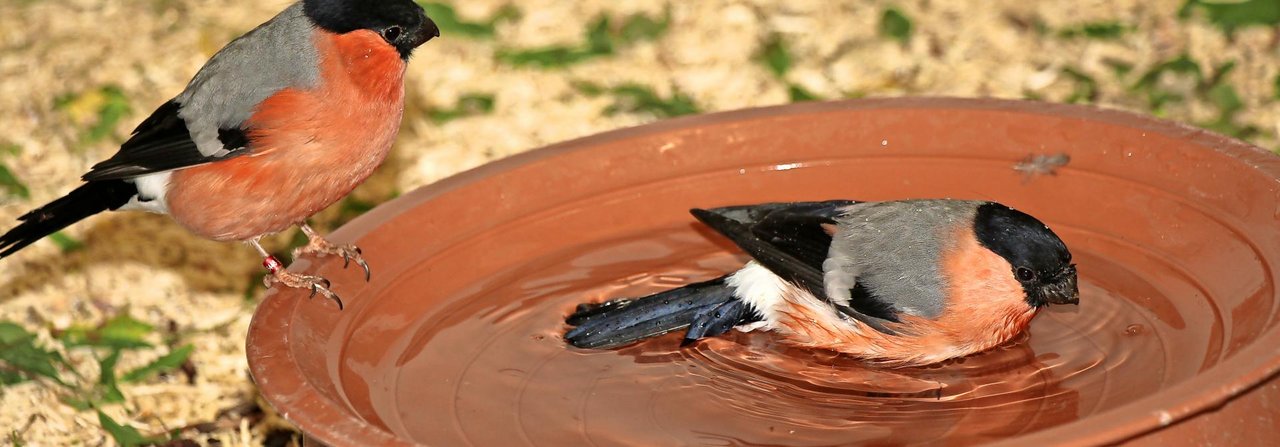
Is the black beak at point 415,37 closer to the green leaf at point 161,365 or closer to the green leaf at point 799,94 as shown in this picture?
the green leaf at point 161,365

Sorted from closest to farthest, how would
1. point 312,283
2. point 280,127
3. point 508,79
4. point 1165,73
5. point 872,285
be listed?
point 872,285
point 312,283
point 280,127
point 1165,73
point 508,79

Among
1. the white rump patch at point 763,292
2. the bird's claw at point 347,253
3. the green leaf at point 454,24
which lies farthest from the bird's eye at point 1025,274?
the green leaf at point 454,24

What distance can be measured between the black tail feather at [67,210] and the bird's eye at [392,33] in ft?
3.43

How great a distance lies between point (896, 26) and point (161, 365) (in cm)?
437

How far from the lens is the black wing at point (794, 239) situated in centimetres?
379

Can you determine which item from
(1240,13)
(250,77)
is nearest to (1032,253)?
(250,77)

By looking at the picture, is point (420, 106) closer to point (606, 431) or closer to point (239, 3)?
point (239, 3)

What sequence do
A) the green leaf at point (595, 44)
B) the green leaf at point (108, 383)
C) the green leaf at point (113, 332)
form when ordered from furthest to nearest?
the green leaf at point (595, 44) → the green leaf at point (113, 332) → the green leaf at point (108, 383)

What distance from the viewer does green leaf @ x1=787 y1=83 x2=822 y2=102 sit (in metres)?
7.00

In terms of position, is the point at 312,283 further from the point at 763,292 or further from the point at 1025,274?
the point at 1025,274

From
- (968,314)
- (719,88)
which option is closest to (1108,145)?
(968,314)

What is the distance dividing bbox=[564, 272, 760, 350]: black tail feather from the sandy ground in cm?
207

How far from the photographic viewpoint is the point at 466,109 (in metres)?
7.38

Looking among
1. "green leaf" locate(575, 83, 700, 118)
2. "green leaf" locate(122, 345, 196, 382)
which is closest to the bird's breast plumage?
"green leaf" locate(122, 345, 196, 382)
